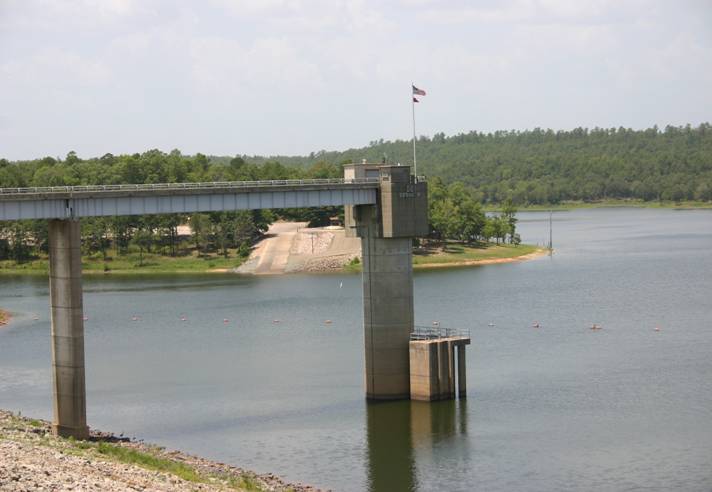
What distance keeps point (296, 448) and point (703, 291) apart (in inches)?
2676

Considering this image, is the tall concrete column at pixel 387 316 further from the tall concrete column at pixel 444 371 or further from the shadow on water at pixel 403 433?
the tall concrete column at pixel 444 371

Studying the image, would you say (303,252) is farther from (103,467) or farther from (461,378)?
(103,467)

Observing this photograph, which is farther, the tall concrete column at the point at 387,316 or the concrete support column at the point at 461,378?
the tall concrete column at the point at 387,316

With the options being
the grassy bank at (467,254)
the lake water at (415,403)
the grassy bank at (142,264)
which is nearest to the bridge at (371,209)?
the lake water at (415,403)

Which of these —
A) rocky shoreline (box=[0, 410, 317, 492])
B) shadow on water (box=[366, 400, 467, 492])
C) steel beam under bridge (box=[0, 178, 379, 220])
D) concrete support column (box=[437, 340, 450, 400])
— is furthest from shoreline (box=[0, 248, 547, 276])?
rocky shoreline (box=[0, 410, 317, 492])

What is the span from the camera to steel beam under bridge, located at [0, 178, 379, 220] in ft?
186

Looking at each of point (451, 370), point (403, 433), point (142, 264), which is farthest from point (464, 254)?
point (403, 433)

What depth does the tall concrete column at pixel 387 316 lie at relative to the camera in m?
65.9

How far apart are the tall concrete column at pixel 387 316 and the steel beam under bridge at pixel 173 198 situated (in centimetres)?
313

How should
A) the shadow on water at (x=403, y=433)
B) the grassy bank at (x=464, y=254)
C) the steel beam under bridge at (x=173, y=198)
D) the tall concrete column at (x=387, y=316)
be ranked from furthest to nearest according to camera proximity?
the grassy bank at (x=464, y=254) < the tall concrete column at (x=387, y=316) < the steel beam under bridge at (x=173, y=198) < the shadow on water at (x=403, y=433)

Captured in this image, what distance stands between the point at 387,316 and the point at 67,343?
58.5ft

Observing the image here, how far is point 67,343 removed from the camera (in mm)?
56219

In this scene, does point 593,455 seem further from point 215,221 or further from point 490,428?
point 215,221

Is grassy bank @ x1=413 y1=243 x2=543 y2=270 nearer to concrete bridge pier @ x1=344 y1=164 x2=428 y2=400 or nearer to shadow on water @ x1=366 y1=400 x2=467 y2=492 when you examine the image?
concrete bridge pier @ x1=344 y1=164 x2=428 y2=400
